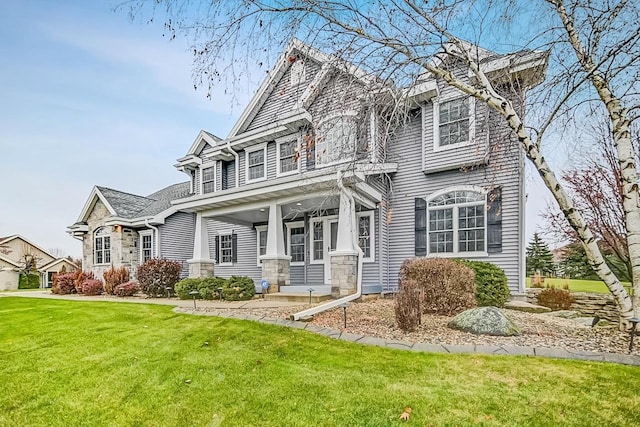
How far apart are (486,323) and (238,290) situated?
6.59 meters

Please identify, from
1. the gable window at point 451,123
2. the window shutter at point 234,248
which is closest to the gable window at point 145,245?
the window shutter at point 234,248

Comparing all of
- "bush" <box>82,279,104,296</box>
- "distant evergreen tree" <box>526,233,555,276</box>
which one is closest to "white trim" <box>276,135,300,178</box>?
"bush" <box>82,279,104,296</box>

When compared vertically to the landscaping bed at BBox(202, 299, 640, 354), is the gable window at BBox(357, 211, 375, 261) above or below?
above

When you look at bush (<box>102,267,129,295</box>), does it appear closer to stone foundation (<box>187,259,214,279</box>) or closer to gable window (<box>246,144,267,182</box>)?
stone foundation (<box>187,259,214,279</box>)

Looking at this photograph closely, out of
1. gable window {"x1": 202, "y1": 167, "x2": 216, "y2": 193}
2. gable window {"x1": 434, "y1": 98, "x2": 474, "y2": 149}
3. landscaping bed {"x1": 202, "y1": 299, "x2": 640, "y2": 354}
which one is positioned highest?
gable window {"x1": 434, "y1": 98, "x2": 474, "y2": 149}

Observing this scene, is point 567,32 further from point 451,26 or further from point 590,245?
point 590,245

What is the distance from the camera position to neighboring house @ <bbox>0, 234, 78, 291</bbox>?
2519cm

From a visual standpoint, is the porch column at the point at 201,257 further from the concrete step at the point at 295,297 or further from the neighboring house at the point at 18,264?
the neighboring house at the point at 18,264

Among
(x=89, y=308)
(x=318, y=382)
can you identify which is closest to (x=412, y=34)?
(x=318, y=382)

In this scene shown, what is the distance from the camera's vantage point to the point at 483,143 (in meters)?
9.57

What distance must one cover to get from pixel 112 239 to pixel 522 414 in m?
18.4

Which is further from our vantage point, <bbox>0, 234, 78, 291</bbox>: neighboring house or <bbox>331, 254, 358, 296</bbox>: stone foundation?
<bbox>0, 234, 78, 291</bbox>: neighboring house

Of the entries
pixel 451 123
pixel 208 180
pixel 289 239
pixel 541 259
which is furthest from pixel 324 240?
pixel 541 259

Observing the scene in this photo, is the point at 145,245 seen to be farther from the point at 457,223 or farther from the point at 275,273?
the point at 457,223
